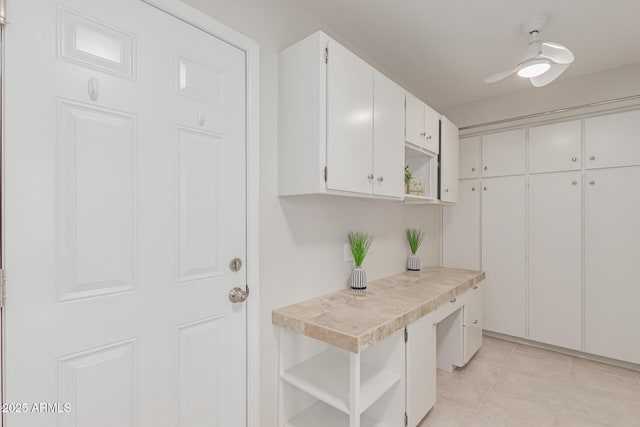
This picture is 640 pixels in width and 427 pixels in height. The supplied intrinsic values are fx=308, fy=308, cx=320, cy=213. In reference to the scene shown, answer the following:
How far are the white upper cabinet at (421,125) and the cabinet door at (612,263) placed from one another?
1485mm

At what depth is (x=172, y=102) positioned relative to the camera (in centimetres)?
122

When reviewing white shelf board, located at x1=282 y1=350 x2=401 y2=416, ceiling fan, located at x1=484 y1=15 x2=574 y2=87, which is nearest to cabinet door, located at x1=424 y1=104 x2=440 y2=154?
ceiling fan, located at x1=484 y1=15 x2=574 y2=87

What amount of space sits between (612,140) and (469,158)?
116 centimetres

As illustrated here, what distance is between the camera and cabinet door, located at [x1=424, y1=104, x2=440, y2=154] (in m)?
2.47

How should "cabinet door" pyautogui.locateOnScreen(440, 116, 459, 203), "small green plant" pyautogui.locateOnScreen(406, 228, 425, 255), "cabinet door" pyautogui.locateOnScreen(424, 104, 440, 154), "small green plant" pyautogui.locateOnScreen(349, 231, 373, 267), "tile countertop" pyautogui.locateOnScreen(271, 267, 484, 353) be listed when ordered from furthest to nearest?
"small green plant" pyautogui.locateOnScreen(406, 228, 425, 255) < "cabinet door" pyautogui.locateOnScreen(440, 116, 459, 203) < "cabinet door" pyautogui.locateOnScreen(424, 104, 440, 154) < "small green plant" pyautogui.locateOnScreen(349, 231, 373, 267) < "tile countertop" pyautogui.locateOnScreen(271, 267, 484, 353)

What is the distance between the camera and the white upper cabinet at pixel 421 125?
2.23 meters

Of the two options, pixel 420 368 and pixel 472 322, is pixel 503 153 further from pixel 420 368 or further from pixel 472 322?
pixel 420 368

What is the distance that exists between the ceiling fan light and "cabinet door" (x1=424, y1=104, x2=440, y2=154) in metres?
0.66

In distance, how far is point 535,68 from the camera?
1994 millimetres

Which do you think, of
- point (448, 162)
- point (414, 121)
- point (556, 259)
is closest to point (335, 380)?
point (414, 121)

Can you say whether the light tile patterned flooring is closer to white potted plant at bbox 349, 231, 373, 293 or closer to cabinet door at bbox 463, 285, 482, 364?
cabinet door at bbox 463, 285, 482, 364

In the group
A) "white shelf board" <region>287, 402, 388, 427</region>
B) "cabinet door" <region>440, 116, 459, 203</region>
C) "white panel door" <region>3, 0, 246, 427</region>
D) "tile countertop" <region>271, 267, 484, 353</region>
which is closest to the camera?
"white panel door" <region>3, 0, 246, 427</region>

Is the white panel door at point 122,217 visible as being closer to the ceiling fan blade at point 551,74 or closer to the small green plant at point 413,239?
the small green plant at point 413,239

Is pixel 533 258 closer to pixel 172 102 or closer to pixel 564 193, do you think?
pixel 564 193
